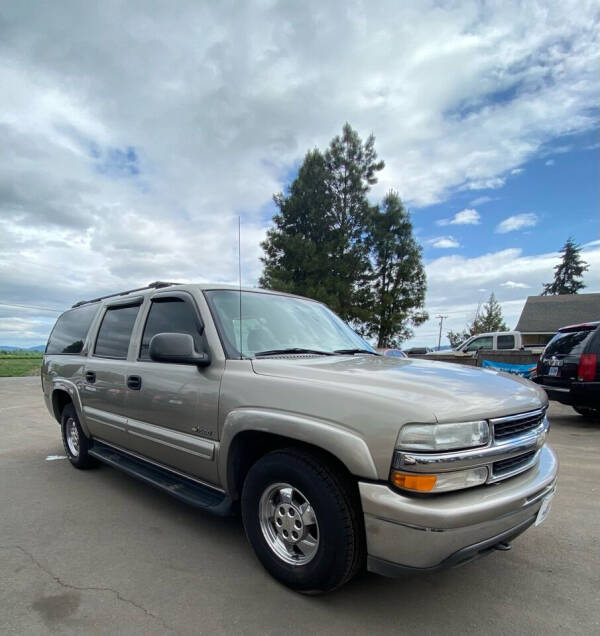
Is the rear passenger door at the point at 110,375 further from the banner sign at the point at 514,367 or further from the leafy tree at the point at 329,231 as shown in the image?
the leafy tree at the point at 329,231

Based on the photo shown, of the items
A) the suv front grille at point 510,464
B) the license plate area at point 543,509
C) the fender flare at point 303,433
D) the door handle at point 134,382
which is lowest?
the license plate area at point 543,509

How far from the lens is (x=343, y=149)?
24109 millimetres

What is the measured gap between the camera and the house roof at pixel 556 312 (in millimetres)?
34625

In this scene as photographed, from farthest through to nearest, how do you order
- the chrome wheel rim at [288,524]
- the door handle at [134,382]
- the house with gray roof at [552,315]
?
the house with gray roof at [552,315]
the door handle at [134,382]
the chrome wheel rim at [288,524]

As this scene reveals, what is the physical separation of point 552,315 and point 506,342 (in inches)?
933

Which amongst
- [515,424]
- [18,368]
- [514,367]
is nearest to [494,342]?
[514,367]

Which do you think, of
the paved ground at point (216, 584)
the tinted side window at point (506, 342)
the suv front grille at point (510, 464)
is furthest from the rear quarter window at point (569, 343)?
the tinted side window at point (506, 342)

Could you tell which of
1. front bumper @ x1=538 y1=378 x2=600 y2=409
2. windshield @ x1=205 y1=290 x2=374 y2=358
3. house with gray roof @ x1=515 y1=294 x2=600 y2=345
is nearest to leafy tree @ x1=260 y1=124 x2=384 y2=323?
front bumper @ x1=538 y1=378 x2=600 y2=409

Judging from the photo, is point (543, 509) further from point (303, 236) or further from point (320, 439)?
point (303, 236)

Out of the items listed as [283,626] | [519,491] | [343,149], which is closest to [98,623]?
[283,626]

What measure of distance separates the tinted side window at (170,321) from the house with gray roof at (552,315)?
35979mm

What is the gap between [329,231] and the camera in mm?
23016

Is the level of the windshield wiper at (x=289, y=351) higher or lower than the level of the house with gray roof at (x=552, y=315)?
lower

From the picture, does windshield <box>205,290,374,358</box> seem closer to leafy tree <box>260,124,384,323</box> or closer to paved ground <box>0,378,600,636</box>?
paved ground <box>0,378,600,636</box>
